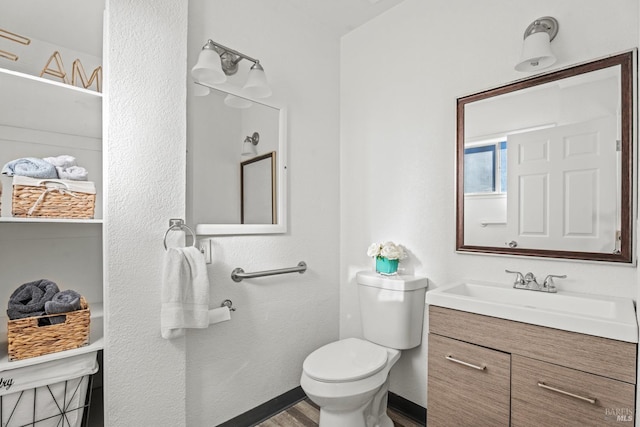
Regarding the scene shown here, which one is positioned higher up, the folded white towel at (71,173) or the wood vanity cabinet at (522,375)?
the folded white towel at (71,173)

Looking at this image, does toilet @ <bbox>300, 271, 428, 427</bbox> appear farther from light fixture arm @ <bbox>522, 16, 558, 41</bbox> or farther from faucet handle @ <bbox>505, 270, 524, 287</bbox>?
light fixture arm @ <bbox>522, 16, 558, 41</bbox>

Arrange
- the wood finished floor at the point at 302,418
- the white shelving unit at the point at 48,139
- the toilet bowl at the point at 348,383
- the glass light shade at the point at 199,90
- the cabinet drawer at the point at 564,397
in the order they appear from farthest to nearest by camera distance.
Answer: the wood finished floor at the point at 302,418 < the glass light shade at the point at 199,90 < the toilet bowl at the point at 348,383 < the white shelving unit at the point at 48,139 < the cabinet drawer at the point at 564,397

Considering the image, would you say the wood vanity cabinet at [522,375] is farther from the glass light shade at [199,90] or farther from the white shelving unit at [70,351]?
the glass light shade at [199,90]

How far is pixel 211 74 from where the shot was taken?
4.89ft

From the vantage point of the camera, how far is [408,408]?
195 cm

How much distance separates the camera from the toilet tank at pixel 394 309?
178cm

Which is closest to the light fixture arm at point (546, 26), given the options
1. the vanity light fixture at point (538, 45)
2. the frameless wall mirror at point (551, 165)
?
the vanity light fixture at point (538, 45)

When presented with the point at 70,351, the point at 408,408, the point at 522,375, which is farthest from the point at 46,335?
the point at 408,408

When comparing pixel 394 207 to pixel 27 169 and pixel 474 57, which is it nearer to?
pixel 474 57

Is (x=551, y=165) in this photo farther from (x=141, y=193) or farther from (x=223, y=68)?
(x=141, y=193)

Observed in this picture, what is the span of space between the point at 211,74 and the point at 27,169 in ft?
2.63

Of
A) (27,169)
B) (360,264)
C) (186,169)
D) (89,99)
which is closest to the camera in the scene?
(27,169)

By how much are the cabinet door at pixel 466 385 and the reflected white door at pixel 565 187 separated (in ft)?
1.97

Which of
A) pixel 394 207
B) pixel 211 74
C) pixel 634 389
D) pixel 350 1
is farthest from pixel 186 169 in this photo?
pixel 634 389
